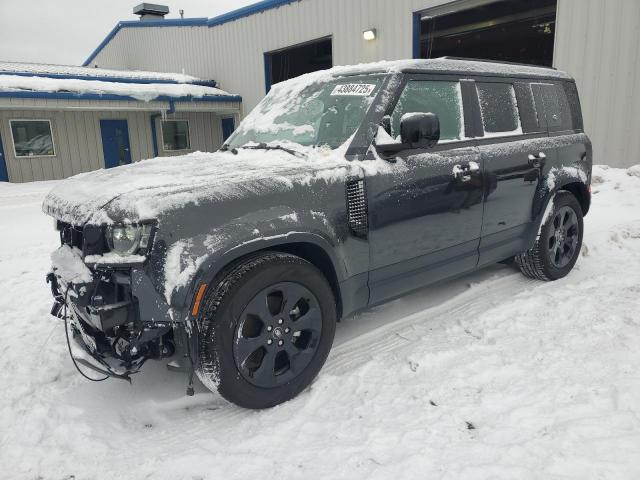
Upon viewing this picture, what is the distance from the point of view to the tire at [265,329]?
2.45 meters

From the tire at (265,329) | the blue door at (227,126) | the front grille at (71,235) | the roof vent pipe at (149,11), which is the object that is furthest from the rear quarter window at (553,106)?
the roof vent pipe at (149,11)

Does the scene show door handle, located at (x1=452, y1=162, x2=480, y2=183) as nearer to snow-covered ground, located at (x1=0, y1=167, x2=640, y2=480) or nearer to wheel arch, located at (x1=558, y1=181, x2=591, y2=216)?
snow-covered ground, located at (x1=0, y1=167, x2=640, y2=480)

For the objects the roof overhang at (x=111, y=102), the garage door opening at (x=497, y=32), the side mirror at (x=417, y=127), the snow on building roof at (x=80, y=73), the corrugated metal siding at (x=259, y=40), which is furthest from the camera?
the snow on building roof at (x=80, y=73)

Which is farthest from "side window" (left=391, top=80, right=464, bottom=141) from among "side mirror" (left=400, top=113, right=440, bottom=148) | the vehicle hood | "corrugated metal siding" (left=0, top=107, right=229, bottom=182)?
"corrugated metal siding" (left=0, top=107, right=229, bottom=182)

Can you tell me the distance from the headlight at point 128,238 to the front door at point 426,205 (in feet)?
4.53

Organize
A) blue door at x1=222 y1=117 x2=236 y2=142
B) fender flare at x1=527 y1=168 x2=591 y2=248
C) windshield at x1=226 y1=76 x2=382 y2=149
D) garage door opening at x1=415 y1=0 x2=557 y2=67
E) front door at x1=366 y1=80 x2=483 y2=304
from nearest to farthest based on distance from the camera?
front door at x1=366 y1=80 x2=483 y2=304 → windshield at x1=226 y1=76 x2=382 y2=149 → fender flare at x1=527 y1=168 x2=591 y2=248 → garage door opening at x1=415 y1=0 x2=557 y2=67 → blue door at x1=222 y1=117 x2=236 y2=142

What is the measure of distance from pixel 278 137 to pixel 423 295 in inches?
79.3

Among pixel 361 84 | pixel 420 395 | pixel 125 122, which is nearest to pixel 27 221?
pixel 361 84

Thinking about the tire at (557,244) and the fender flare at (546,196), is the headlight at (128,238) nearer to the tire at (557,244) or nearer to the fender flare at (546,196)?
the fender flare at (546,196)

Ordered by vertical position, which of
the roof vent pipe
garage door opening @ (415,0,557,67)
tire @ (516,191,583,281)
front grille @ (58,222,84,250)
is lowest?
tire @ (516,191,583,281)

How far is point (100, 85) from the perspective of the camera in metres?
15.4

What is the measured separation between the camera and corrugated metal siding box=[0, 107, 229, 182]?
15367mm

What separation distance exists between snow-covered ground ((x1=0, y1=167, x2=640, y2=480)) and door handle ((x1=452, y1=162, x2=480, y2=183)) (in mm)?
1144

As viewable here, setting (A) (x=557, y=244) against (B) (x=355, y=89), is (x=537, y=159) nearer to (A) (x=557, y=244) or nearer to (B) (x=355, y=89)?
(A) (x=557, y=244)
